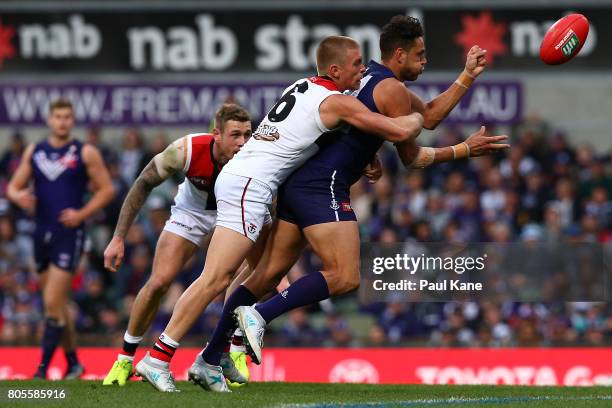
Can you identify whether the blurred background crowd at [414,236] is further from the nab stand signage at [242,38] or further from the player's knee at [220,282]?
the player's knee at [220,282]

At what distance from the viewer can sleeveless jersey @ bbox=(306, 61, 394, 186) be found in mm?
8156

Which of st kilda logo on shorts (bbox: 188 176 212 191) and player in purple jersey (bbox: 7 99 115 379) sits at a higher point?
st kilda logo on shorts (bbox: 188 176 212 191)

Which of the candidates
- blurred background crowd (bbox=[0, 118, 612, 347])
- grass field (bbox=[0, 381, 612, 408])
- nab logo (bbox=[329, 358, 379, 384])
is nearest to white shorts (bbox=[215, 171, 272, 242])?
grass field (bbox=[0, 381, 612, 408])

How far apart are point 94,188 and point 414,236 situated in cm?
527

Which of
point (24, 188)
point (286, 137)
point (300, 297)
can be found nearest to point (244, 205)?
point (286, 137)

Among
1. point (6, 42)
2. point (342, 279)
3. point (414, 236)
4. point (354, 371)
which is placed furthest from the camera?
point (6, 42)

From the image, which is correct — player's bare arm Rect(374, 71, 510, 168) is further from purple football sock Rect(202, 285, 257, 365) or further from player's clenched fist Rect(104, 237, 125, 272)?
player's clenched fist Rect(104, 237, 125, 272)

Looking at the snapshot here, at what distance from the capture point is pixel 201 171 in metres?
8.91

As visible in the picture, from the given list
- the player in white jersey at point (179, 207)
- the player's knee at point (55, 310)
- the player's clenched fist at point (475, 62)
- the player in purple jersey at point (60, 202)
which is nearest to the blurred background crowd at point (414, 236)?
the player in purple jersey at point (60, 202)

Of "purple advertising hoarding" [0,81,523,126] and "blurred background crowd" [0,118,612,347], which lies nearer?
"blurred background crowd" [0,118,612,347]

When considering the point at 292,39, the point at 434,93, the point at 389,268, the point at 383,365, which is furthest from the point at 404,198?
the point at 389,268

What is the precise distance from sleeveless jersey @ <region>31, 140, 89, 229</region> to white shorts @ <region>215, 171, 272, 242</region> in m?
3.05

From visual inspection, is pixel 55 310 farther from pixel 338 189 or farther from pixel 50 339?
pixel 338 189

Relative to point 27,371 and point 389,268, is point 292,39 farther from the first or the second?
point 389,268
